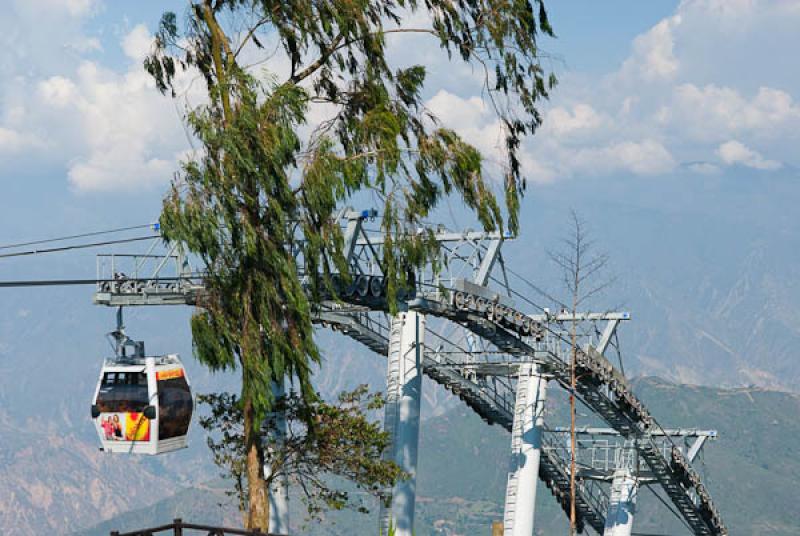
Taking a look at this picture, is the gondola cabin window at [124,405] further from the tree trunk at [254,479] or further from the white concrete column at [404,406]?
the white concrete column at [404,406]

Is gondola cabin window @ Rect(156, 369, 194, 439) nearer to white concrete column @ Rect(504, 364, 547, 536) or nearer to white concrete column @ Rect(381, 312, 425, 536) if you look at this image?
white concrete column @ Rect(381, 312, 425, 536)

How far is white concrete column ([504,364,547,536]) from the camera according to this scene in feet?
166

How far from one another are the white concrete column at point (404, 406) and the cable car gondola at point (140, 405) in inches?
611

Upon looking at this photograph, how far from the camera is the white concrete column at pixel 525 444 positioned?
5056cm

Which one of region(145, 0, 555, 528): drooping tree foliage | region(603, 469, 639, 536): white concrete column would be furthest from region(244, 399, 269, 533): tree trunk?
region(603, 469, 639, 536): white concrete column

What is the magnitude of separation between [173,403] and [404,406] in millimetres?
18062

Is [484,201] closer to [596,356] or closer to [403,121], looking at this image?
[403,121]

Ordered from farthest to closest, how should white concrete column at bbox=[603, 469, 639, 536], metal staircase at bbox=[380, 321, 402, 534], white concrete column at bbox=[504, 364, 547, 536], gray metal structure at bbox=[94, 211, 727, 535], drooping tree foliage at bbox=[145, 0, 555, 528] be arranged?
1. white concrete column at bbox=[603, 469, 639, 536]
2. white concrete column at bbox=[504, 364, 547, 536]
3. metal staircase at bbox=[380, 321, 402, 534]
4. gray metal structure at bbox=[94, 211, 727, 535]
5. drooping tree foliage at bbox=[145, 0, 555, 528]

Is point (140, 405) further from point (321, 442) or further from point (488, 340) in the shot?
point (488, 340)

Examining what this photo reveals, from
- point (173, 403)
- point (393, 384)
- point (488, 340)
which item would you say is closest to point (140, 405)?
point (173, 403)

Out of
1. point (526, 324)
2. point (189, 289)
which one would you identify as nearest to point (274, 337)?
point (189, 289)

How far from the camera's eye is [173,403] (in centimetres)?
2781

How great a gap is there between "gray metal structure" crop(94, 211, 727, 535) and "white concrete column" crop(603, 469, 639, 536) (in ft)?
1.98

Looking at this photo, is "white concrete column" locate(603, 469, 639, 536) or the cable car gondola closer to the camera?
the cable car gondola
